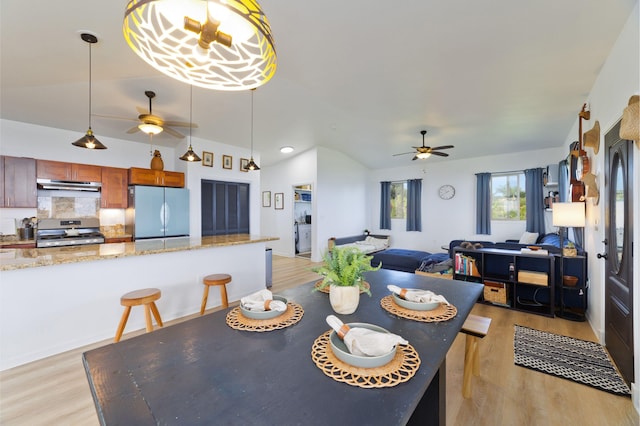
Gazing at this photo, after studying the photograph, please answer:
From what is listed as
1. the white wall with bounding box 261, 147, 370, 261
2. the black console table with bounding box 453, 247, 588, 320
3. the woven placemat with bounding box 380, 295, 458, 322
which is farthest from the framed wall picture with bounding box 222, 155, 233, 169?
the woven placemat with bounding box 380, 295, 458, 322

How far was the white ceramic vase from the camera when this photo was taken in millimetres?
1311

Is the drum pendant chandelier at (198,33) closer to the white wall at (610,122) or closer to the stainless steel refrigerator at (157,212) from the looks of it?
the white wall at (610,122)

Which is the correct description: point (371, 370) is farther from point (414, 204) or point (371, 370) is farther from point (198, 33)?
point (414, 204)

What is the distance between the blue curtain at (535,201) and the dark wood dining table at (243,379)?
5788 millimetres

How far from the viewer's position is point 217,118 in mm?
4477

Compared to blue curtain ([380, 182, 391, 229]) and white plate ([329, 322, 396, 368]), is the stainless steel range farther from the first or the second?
blue curtain ([380, 182, 391, 229])

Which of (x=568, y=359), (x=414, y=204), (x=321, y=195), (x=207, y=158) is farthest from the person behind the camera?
(x=414, y=204)

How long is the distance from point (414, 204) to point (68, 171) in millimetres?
7387

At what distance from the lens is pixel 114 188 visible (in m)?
4.64

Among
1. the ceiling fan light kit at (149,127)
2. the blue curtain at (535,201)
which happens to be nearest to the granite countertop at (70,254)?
the ceiling fan light kit at (149,127)

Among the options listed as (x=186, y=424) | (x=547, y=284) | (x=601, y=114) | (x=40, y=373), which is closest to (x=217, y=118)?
(x=40, y=373)

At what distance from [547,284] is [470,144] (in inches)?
137

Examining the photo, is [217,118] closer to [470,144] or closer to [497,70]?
[497,70]


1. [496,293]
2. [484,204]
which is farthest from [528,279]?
[484,204]
